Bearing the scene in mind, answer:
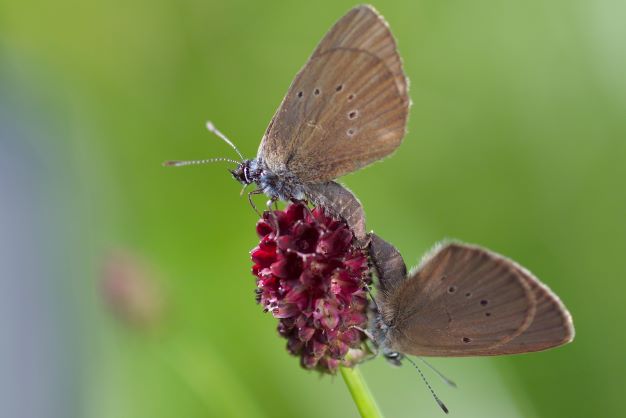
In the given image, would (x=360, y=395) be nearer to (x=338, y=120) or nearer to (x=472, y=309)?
(x=472, y=309)

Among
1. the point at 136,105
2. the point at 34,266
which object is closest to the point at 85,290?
the point at 34,266

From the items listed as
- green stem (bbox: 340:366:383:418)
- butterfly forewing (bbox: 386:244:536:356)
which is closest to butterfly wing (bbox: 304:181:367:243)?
butterfly forewing (bbox: 386:244:536:356)

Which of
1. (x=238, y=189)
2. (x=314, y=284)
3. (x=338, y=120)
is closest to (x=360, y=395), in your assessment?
(x=314, y=284)

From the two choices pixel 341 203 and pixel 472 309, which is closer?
pixel 472 309

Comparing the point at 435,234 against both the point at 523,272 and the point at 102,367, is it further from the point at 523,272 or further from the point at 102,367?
the point at 102,367

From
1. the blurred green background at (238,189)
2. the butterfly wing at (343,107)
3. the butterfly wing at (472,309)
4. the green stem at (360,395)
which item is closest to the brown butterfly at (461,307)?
the butterfly wing at (472,309)

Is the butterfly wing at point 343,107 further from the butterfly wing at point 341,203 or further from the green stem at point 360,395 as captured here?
the green stem at point 360,395

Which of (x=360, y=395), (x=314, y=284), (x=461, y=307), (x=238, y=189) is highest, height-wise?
(x=238, y=189)
